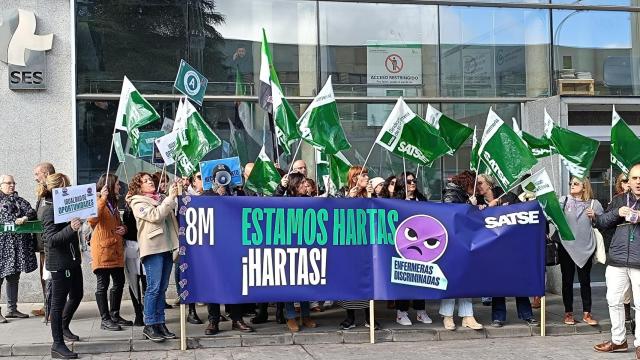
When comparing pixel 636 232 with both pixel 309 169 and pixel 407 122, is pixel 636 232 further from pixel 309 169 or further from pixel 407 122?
pixel 309 169

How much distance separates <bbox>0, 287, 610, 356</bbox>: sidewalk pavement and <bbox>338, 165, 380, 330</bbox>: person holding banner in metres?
0.13

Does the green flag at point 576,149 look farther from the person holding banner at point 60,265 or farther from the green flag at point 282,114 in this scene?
the person holding banner at point 60,265

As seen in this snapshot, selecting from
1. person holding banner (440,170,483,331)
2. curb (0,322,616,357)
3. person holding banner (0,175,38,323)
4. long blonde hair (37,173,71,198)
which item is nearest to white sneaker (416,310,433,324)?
person holding banner (440,170,483,331)

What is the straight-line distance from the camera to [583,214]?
927cm

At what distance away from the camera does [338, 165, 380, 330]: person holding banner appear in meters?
8.81

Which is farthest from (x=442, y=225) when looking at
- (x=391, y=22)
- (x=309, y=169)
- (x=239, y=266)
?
(x=391, y=22)

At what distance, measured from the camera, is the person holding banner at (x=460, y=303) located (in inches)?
355

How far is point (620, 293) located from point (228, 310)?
4.55 meters

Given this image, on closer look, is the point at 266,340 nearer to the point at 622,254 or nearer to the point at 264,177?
the point at 264,177

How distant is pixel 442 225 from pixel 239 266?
241 centimetres

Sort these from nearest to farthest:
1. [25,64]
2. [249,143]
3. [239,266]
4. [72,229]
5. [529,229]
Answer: [72,229] < [239,266] < [529,229] < [25,64] < [249,143]

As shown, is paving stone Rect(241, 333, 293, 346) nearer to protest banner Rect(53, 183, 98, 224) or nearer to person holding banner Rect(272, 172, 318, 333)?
person holding banner Rect(272, 172, 318, 333)

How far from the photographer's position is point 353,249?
8.55 m

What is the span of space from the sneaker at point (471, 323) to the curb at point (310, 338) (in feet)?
0.18
